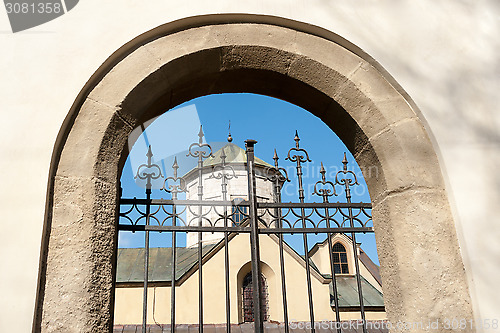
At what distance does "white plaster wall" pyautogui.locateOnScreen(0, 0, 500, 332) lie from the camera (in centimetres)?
211

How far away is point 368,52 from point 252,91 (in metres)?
0.79

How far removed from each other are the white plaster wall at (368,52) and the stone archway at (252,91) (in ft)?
0.21

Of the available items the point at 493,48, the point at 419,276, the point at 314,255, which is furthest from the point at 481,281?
the point at 314,255

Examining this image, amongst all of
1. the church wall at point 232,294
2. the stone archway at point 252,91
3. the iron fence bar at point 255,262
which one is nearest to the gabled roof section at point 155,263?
the church wall at point 232,294

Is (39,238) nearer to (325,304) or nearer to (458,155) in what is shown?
(458,155)

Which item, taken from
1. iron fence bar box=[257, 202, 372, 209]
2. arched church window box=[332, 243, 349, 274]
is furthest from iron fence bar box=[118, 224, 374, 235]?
arched church window box=[332, 243, 349, 274]

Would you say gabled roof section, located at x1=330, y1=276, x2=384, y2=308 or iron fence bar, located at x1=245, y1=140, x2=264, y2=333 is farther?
gabled roof section, located at x1=330, y1=276, x2=384, y2=308

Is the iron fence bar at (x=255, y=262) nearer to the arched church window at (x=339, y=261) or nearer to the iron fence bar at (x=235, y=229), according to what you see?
the iron fence bar at (x=235, y=229)

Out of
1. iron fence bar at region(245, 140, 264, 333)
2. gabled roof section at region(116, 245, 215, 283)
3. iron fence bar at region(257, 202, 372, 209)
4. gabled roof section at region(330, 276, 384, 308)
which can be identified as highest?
gabled roof section at region(116, 245, 215, 283)

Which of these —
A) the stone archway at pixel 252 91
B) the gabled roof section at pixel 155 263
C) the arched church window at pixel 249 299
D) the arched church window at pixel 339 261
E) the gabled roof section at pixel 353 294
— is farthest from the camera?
the arched church window at pixel 339 261

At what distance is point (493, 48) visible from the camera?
271cm

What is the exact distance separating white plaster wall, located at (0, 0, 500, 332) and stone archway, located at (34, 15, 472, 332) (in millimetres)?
64

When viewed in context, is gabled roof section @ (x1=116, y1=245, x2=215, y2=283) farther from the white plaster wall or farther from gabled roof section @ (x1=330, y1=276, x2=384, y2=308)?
the white plaster wall

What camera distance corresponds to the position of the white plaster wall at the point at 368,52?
6.93 ft
